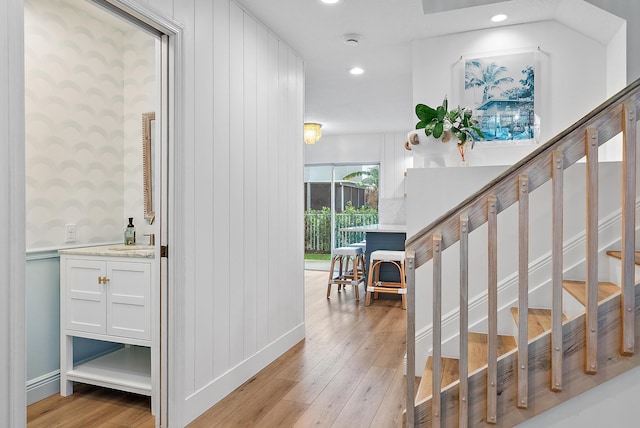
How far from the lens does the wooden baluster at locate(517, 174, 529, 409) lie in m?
1.63

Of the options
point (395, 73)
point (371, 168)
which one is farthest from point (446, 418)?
point (371, 168)

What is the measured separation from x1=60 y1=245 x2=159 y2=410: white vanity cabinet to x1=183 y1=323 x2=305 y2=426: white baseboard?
24 cm

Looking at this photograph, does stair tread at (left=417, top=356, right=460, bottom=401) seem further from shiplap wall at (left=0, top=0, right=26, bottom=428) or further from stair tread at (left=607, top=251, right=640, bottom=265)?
shiplap wall at (left=0, top=0, right=26, bottom=428)

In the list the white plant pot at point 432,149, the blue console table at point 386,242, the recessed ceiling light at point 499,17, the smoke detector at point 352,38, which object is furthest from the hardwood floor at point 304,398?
the recessed ceiling light at point 499,17

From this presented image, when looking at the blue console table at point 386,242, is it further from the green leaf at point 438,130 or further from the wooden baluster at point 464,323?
the wooden baluster at point 464,323

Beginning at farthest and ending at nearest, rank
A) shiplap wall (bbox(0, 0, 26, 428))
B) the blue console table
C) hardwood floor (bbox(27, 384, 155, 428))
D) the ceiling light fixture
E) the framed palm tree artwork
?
1. the ceiling light fixture
2. the blue console table
3. the framed palm tree artwork
4. hardwood floor (bbox(27, 384, 155, 428))
5. shiplap wall (bbox(0, 0, 26, 428))

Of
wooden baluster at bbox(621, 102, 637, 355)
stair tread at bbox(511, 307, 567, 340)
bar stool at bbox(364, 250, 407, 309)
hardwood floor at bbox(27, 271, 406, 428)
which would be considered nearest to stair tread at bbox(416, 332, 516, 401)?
stair tread at bbox(511, 307, 567, 340)

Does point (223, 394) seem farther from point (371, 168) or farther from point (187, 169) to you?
point (371, 168)

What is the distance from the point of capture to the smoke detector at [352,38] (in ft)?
10.9

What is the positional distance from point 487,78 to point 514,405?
8.11ft

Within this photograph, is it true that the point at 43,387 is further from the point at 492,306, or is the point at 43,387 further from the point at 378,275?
the point at 378,275

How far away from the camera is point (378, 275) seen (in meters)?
5.41

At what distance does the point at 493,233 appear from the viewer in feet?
5.45

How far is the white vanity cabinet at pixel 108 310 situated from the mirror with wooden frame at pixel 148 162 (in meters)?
0.57
